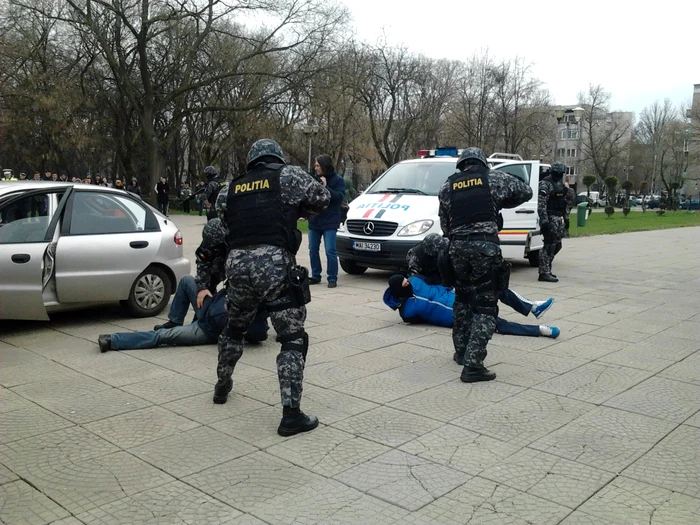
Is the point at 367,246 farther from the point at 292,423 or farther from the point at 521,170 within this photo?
the point at 292,423

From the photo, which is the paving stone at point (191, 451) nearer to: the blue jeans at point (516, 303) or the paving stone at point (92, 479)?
the paving stone at point (92, 479)

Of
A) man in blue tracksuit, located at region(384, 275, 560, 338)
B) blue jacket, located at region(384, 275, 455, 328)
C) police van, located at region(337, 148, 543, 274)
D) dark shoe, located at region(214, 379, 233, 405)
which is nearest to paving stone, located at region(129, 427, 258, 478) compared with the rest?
dark shoe, located at region(214, 379, 233, 405)

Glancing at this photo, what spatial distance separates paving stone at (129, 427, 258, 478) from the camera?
3.86m

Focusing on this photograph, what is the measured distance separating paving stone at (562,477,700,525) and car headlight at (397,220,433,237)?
6795mm

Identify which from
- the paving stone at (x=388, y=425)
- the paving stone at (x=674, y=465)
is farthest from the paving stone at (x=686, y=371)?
the paving stone at (x=388, y=425)

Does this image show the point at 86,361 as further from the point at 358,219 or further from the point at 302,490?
the point at 358,219

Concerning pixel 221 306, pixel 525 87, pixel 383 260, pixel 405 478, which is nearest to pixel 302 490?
pixel 405 478

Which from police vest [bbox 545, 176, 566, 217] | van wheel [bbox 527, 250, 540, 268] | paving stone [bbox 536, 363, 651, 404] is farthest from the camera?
van wheel [bbox 527, 250, 540, 268]

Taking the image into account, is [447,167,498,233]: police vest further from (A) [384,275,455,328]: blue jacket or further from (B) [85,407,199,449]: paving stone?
(B) [85,407,199,449]: paving stone

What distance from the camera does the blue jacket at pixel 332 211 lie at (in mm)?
9867

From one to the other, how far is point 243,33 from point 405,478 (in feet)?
110

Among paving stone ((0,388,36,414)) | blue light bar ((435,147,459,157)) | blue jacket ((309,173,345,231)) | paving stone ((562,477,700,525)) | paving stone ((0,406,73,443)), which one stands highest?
blue light bar ((435,147,459,157))

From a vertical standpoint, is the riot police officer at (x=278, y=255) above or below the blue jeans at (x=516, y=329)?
above

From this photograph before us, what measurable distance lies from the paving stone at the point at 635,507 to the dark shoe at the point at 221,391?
244 cm
